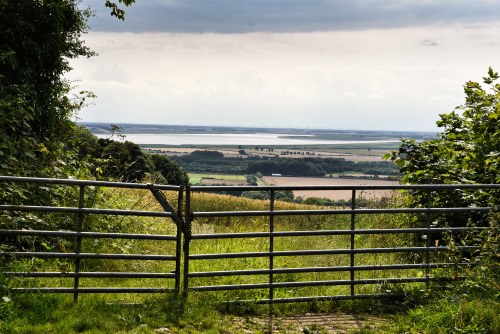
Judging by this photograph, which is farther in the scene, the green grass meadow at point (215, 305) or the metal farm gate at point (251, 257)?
the metal farm gate at point (251, 257)

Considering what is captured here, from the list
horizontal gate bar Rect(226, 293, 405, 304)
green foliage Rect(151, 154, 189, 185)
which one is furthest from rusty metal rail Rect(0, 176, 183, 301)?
green foliage Rect(151, 154, 189, 185)

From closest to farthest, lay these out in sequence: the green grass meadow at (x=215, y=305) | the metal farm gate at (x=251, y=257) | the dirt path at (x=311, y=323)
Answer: the green grass meadow at (x=215, y=305) < the dirt path at (x=311, y=323) < the metal farm gate at (x=251, y=257)

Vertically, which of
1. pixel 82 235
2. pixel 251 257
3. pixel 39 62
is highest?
pixel 39 62

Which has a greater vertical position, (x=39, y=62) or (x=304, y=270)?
(x=39, y=62)

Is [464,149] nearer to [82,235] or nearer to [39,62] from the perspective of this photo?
[82,235]

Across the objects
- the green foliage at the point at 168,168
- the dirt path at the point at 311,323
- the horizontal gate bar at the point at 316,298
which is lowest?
the dirt path at the point at 311,323

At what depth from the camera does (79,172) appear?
30.7ft

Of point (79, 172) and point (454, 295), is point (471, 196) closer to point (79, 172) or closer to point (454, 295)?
point (454, 295)

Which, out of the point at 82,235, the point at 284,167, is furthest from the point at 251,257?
the point at 284,167

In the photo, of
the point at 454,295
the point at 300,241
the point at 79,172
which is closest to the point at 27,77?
the point at 79,172

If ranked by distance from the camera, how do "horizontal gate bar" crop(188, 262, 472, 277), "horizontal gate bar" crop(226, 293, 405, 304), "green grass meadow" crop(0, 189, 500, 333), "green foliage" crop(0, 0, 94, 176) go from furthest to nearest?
1. "green foliage" crop(0, 0, 94, 176)
2. "horizontal gate bar" crop(226, 293, 405, 304)
3. "horizontal gate bar" crop(188, 262, 472, 277)
4. "green grass meadow" crop(0, 189, 500, 333)

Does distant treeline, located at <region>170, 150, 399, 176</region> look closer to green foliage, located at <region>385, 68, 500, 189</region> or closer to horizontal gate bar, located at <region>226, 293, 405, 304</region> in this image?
green foliage, located at <region>385, 68, 500, 189</region>

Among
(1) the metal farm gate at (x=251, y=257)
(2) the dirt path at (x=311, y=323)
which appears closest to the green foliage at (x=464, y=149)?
(1) the metal farm gate at (x=251, y=257)

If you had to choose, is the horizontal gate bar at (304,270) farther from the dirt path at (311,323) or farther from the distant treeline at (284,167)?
the distant treeline at (284,167)
